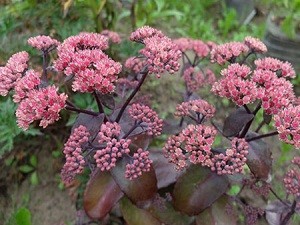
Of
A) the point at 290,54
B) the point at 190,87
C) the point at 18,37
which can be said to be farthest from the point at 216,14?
the point at 190,87

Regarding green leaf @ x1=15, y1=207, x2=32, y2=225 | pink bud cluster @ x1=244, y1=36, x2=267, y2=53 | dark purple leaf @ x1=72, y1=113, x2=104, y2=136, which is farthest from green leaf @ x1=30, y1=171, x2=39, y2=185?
pink bud cluster @ x1=244, y1=36, x2=267, y2=53

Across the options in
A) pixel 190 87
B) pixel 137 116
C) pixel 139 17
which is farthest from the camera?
pixel 139 17

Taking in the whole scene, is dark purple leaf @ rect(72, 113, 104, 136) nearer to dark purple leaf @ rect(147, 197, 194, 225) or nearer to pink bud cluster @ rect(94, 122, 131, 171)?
pink bud cluster @ rect(94, 122, 131, 171)

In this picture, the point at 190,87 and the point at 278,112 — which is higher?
the point at 278,112

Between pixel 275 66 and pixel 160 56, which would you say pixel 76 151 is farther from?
pixel 275 66

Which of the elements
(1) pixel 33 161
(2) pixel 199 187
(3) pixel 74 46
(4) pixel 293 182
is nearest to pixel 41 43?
(3) pixel 74 46

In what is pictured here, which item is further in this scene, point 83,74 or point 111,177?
point 111,177

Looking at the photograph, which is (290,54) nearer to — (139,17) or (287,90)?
(139,17)
